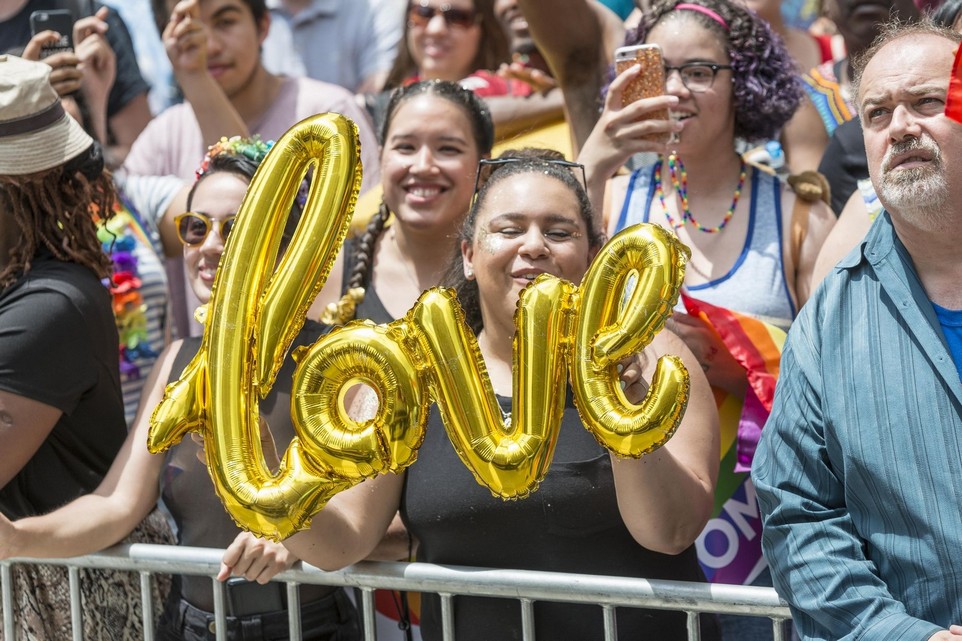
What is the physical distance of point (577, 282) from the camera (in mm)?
2850

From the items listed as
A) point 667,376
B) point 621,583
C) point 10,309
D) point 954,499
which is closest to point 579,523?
point 621,583

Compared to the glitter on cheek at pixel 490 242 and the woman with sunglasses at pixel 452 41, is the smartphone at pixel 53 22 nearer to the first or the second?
the woman with sunglasses at pixel 452 41

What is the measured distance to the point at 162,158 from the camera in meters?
4.95

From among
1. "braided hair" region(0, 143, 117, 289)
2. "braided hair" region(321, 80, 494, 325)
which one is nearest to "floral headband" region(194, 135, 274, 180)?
"braided hair" region(0, 143, 117, 289)

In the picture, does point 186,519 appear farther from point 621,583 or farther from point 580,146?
point 580,146

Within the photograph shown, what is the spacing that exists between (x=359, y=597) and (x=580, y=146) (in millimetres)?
1507

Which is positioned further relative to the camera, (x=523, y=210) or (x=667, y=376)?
(x=523, y=210)

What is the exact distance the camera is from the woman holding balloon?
8.91ft

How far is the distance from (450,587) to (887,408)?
3.22 feet

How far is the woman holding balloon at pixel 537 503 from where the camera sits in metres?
2.71

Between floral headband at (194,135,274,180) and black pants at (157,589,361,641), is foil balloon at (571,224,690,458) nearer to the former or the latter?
black pants at (157,589,361,641)

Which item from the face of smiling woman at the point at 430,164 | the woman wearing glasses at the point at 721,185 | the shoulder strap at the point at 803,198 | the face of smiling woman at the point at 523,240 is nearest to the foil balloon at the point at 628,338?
the face of smiling woman at the point at 523,240

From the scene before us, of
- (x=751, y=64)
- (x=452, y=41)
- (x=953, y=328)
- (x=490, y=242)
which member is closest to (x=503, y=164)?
(x=490, y=242)

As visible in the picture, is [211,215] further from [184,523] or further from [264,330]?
[264,330]
